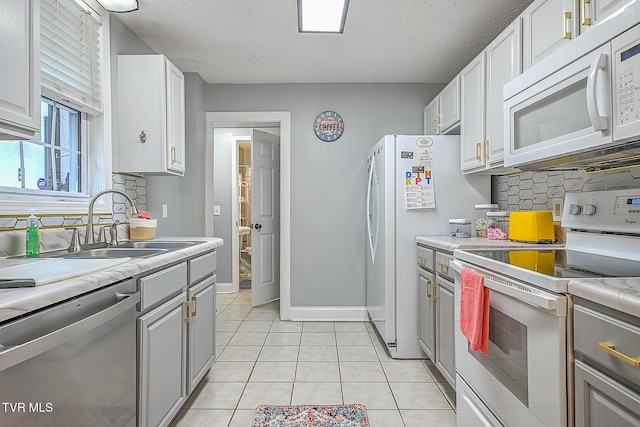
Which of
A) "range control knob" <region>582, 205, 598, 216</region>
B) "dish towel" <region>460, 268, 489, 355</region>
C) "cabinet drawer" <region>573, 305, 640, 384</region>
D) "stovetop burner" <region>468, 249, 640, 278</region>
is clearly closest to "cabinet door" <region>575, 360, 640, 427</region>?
"cabinet drawer" <region>573, 305, 640, 384</region>

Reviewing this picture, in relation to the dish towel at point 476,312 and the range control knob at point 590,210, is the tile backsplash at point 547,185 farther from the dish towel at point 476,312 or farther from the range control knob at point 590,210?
the dish towel at point 476,312

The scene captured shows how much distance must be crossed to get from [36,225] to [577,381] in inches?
80.1

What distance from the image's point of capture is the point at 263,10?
7.57 ft

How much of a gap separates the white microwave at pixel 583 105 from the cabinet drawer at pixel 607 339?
23.9 inches

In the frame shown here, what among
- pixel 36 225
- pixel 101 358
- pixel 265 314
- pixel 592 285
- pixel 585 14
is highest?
pixel 585 14

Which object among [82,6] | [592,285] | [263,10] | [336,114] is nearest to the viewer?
[592,285]

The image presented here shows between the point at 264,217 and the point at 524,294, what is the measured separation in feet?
11.0

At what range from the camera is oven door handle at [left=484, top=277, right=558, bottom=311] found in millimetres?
1021

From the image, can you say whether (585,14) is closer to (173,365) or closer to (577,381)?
(577,381)

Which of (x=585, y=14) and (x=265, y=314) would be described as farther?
(x=265, y=314)

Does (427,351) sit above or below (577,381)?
below

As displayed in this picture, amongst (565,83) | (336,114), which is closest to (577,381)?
(565,83)

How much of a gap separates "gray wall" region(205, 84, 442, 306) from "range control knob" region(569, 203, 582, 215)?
6.58 ft

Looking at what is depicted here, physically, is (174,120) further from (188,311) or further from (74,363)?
(74,363)
